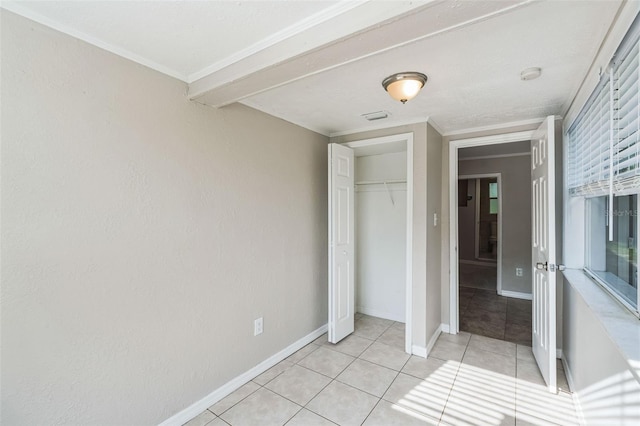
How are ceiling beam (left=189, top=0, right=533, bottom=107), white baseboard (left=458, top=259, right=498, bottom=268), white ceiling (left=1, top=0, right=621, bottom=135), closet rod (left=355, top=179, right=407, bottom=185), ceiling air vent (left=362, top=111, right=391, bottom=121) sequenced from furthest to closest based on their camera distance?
1. white baseboard (left=458, top=259, right=498, bottom=268)
2. closet rod (left=355, top=179, right=407, bottom=185)
3. ceiling air vent (left=362, top=111, right=391, bottom=121)
4. white ceiling (left=1, top=0, right=621, bottom=135)
5. ceiling beam (left=189, top=0, right=533, bottom=107)

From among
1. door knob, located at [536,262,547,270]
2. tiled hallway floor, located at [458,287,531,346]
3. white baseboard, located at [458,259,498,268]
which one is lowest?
tiled hallway floor, located at [458,287,531,346]

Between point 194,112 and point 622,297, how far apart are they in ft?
8.92

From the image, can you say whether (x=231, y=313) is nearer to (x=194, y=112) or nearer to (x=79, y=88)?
(x=194, y=112)

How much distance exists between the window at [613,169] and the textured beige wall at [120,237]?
217cm

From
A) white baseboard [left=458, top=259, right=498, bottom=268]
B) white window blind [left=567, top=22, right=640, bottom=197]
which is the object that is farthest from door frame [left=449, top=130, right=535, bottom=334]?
white baseboard [left=458, top=259, right=498, bottom=268]

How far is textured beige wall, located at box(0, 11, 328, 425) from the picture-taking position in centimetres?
128

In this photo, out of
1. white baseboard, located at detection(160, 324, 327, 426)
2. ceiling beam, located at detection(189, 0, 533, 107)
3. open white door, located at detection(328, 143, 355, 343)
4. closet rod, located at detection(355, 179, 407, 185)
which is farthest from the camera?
closet rod, located at detection(355, 179, 407, 185)

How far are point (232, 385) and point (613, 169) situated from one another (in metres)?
2.70

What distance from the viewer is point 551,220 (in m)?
2.09

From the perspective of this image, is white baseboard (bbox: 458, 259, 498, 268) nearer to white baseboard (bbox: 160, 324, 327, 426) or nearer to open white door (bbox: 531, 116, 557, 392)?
open white door (bbox: 531, 116, 557, 392)

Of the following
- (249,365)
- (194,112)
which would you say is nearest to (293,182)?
(194,112)

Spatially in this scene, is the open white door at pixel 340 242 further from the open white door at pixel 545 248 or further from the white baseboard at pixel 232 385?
the open white door at pixel 545 248

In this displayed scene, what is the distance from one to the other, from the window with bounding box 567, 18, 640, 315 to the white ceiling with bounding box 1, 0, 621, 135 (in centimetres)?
20

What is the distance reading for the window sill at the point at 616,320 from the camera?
111cm
